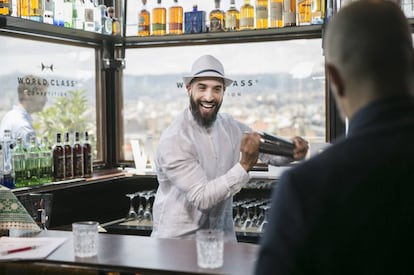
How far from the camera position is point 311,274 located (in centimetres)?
105

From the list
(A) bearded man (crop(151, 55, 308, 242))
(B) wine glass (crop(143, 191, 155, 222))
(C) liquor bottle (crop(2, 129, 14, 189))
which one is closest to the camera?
(A) bearded man (crop(151, 55, 308, 242))

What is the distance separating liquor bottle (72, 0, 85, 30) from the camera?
445 cm

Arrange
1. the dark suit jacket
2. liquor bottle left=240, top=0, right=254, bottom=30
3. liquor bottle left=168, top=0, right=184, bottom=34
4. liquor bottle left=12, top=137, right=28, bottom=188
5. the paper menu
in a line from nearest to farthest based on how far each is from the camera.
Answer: the dark suit jacket, the paper menu, liquor bottle left=12, top=137, right=28, bottom=188, liquor bottle left=240, top=0, right=254, bottom=30, liquor bottle left=168, top=0, right=184, bottom=34

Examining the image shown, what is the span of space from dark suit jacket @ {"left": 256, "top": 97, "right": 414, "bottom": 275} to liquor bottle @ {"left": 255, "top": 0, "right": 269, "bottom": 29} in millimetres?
3373

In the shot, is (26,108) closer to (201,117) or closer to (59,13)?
(59,13)

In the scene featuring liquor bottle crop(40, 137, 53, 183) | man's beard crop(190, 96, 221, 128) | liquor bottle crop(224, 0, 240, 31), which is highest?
liquor bottle crop(224, 0, 240, 31)

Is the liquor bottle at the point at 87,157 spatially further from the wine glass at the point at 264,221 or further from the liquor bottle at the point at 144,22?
the wine glass at the point at 264,221

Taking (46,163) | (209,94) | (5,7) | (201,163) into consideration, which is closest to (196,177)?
(201,163)

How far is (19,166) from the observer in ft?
12.5

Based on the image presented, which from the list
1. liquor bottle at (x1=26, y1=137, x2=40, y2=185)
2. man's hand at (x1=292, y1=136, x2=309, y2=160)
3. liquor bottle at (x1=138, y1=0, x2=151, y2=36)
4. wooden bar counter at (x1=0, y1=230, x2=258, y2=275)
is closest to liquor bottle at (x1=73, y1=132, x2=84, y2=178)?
liquor bottle at (x1=26, y1=137, x2=40, y2=185)

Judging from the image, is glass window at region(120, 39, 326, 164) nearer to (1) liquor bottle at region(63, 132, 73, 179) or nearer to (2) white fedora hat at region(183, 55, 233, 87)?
(1) liquor bottle at region(63, 132, 73, 179)

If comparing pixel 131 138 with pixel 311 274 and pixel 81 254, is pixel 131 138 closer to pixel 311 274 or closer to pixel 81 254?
pixel 81 254

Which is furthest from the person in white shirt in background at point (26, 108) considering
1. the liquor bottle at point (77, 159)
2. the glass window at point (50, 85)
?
the liquor bottle at point (77, 159)

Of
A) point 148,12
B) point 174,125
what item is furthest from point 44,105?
point 174,125
